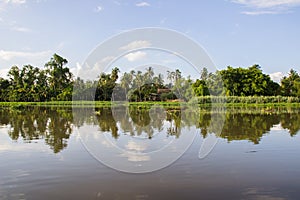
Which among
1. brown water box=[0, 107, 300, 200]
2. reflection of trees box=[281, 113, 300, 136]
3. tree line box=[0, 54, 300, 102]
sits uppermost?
tree line box=[0, 54, 300, 102]

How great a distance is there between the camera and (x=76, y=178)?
18.7 ft

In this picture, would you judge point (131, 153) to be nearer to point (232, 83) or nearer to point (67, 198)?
point (67, 198)

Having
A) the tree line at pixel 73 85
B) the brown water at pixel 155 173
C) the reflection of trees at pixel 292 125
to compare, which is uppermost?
the tree line at pixel 73 85

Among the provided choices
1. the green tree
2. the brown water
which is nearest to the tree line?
the green tree

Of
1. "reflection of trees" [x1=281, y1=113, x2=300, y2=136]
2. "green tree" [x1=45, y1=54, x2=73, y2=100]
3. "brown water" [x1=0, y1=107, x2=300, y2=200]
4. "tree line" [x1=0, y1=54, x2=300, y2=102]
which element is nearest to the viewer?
"brown water" [x1=0, y1=107, x2=300, y2=200]

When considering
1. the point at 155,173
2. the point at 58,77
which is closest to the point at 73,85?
the point at 58,77

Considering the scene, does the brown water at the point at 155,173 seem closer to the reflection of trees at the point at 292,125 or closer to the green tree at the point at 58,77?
the reflection of trees at the point at 292,125

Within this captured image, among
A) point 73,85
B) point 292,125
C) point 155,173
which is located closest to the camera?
point 155,173

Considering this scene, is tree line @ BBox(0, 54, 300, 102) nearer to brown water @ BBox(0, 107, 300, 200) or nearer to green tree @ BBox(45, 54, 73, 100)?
green tree @ BBox(45, 54, 73, 100)

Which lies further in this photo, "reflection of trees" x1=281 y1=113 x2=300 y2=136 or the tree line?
the tree line

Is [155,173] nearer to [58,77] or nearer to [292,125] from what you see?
[292,125]

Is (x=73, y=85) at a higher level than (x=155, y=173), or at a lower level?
higher

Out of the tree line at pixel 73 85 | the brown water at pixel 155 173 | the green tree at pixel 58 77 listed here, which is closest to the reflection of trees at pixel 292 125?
the brown water at pixel 155 173

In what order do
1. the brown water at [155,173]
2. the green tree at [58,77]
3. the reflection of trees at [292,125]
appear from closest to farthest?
the brown water at [155,173], the reflection of trees at [292,125], the green tree at [58,77]
